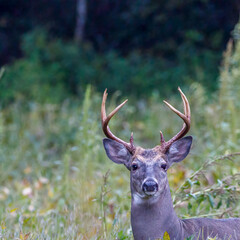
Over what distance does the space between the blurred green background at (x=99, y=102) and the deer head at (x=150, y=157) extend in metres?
0.31

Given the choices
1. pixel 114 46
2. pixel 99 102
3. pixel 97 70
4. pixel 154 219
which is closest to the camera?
pixel 154 219

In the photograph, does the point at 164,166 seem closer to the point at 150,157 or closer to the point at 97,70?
the point at 150,157

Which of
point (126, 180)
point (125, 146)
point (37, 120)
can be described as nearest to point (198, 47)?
point (37, 120)

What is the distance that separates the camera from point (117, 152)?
4910 millimetres

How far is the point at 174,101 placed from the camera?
34.9 feet

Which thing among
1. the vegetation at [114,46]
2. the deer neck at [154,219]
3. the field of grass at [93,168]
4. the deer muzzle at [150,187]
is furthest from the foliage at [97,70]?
the deer muzzle at [150,187]

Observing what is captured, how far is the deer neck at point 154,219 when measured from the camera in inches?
177

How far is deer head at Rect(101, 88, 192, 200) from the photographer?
14.8 ft

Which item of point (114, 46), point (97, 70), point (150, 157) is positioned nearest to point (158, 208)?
point (150, 157)

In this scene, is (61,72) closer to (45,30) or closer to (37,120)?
(45,30)

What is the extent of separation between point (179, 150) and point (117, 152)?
431 mm

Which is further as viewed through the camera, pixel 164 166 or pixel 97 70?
pixel 97 70

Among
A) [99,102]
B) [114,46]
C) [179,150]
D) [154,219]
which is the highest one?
[179,150]

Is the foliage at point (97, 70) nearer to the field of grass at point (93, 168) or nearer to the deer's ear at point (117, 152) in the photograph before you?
the field of grass at point (93, 168)
